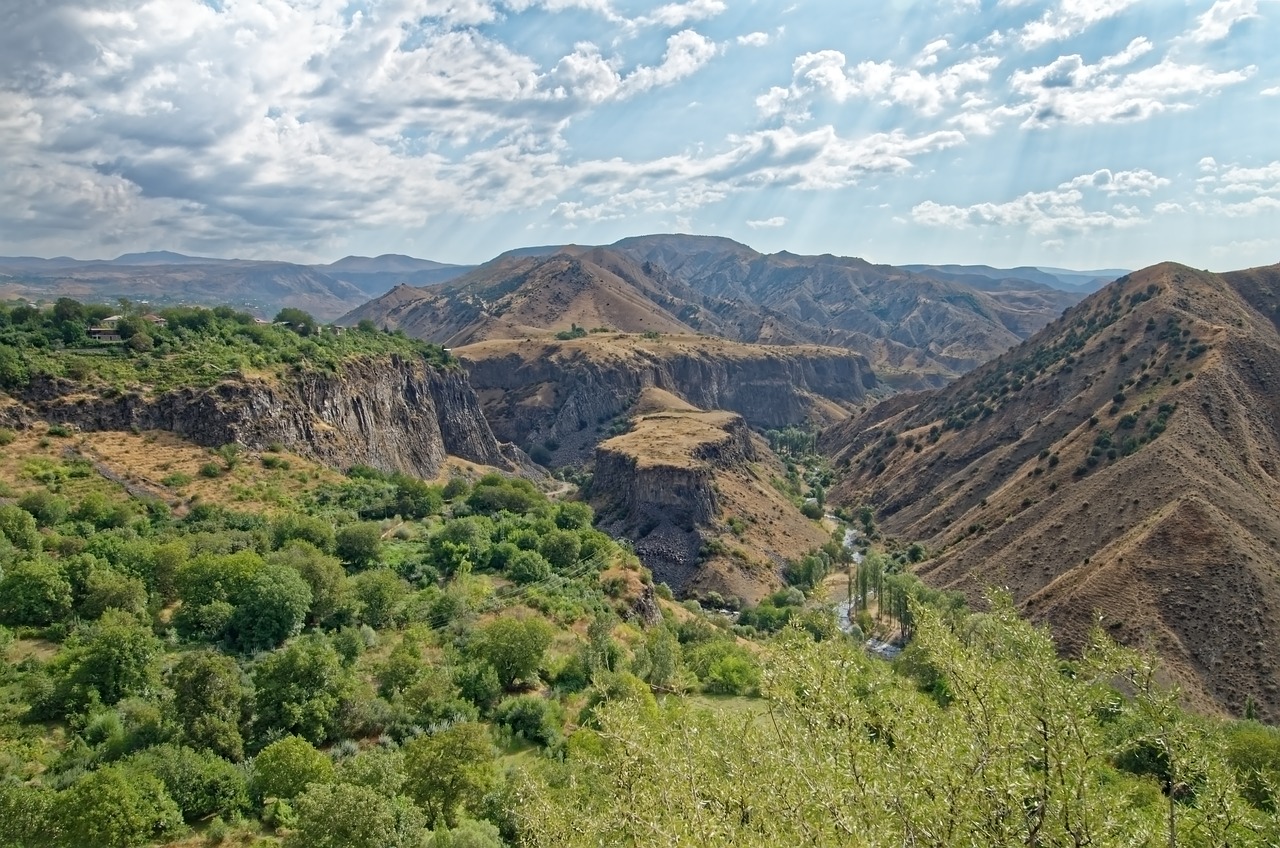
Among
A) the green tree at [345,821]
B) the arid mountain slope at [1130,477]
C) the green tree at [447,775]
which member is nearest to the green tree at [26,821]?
the green tree at [345,821]

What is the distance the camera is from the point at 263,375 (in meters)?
72.6

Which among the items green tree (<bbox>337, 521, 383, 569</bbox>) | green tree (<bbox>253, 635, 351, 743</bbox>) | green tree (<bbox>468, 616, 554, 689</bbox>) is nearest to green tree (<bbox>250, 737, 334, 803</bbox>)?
green tree (<bbox>253, 635, 351, 743</bbox>)

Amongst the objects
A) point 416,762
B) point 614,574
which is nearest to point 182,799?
point 416,762

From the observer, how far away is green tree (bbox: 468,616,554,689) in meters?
36.1

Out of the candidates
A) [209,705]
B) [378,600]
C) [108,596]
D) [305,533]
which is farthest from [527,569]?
[209,705]

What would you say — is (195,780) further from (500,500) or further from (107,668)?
(500,500)

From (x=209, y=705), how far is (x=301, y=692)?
3230 mm

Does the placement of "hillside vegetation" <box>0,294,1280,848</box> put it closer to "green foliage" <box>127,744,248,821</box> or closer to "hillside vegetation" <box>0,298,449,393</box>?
"green foliage" <box>127,744,248,821</box>

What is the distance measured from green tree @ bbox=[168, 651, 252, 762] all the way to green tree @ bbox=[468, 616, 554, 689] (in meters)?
11.5

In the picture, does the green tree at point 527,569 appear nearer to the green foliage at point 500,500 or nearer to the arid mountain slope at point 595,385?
the green foliage at point 500,500

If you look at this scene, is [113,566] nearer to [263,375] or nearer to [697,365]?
[263,375]

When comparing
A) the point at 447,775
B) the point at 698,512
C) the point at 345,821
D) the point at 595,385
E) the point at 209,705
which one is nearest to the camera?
the point at 345,821

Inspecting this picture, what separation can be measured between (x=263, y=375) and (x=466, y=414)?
50134mm

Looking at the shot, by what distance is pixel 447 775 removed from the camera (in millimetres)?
24328
